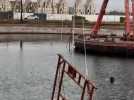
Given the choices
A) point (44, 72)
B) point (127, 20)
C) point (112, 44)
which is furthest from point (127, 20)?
point (44, 72)

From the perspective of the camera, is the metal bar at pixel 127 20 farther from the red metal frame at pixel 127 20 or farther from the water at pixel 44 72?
the water at pixel 44 72

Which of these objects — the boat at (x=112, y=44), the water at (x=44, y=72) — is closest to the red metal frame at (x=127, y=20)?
the boat at (x=112, y=44)

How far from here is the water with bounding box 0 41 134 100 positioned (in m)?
55.8

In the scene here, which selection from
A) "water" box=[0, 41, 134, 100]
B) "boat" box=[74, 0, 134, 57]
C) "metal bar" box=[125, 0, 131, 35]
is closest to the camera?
"water" box=[0, 41, 134, 100]

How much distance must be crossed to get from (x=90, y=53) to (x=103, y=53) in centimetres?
331

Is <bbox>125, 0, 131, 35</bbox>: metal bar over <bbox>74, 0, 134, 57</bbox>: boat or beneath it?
over

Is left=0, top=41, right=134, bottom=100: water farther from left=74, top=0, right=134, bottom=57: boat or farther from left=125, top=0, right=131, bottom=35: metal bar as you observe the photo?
left=125, top=0, right=131, bottom=35: metal bar

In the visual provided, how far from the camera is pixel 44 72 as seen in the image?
241 feet

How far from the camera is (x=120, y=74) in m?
73.7

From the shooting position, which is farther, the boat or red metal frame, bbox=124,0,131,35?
red metal frame, bbox=124,0,131,35

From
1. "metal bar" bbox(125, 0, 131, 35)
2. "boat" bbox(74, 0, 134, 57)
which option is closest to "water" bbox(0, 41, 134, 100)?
"boat" bbox(74, 0, 134, 57)

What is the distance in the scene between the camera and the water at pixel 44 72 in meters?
55.8

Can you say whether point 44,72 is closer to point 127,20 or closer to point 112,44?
point 112,44

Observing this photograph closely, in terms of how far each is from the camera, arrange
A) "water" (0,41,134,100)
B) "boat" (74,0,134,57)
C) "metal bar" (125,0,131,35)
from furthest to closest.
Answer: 1. "metal bar" (125,0,131,35)
2. "boat" (74,0,134,57)
3. "water" (0,41,134,100)
